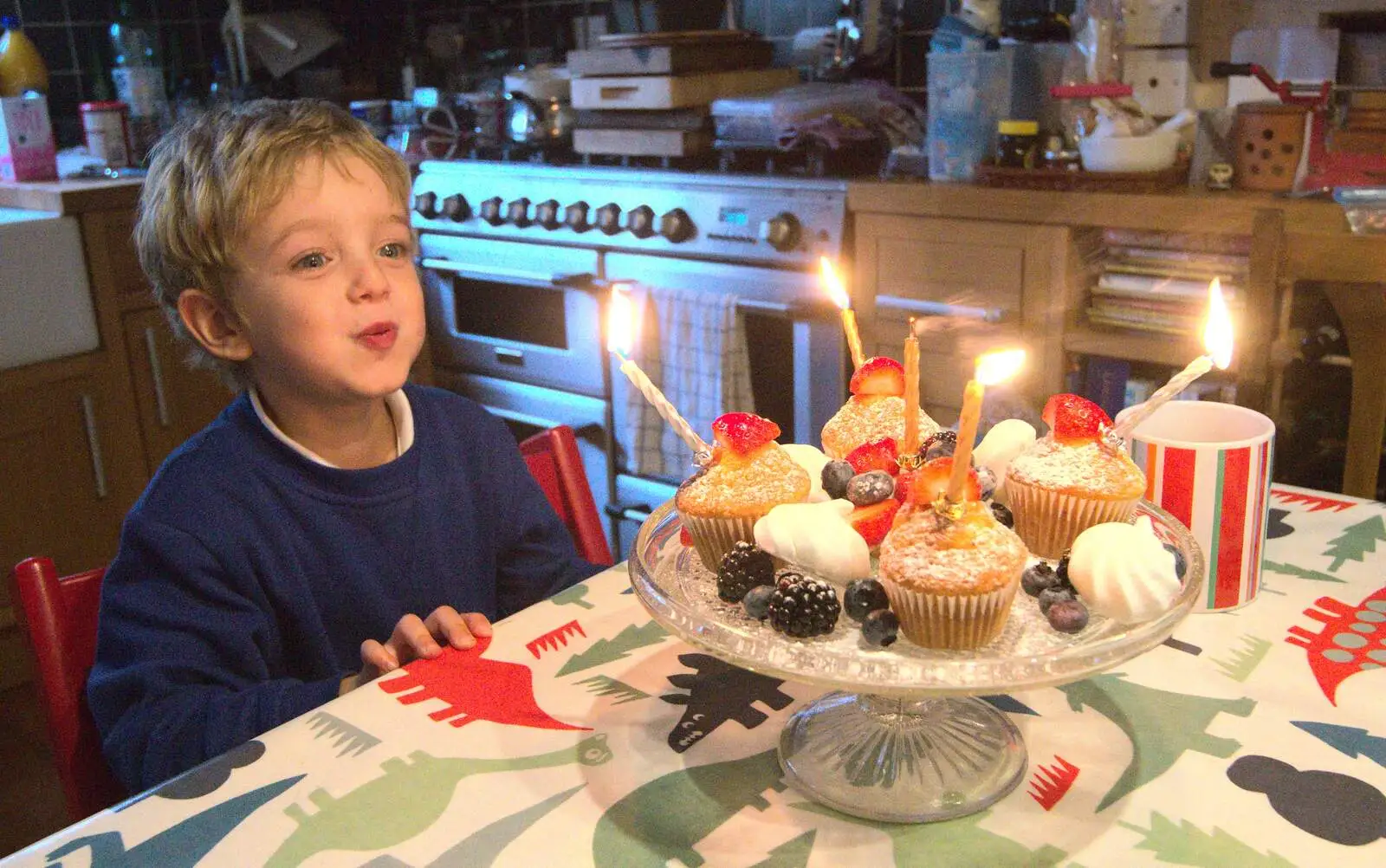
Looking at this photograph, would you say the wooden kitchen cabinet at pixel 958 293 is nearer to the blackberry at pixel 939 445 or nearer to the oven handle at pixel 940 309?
the oven handle at pixel 940 309

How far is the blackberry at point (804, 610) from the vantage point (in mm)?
705

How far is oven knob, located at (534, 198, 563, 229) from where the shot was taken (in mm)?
2828

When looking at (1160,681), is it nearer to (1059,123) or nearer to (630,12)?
(1059,123)

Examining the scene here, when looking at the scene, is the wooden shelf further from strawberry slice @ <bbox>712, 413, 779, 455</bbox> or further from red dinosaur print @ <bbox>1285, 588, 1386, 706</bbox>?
strawberry slice @ <bbox>712, 413, 779, 455</bbox>

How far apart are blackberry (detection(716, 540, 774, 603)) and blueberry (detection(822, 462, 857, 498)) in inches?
3.5

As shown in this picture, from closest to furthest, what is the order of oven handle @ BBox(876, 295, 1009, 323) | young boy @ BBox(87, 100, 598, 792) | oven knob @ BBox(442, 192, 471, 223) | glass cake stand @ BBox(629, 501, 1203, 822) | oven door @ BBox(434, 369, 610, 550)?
glass cake stand @ BBox(629, 501, 1203, 822)
young boy @ BBox(87, 100, 598, 792)
oven handle @ BBox(876, 295, 1009, 323)
oven door @ BBox(434, 369, 610, 550)
oven knob @ BBox(442, 192, 471, 223)

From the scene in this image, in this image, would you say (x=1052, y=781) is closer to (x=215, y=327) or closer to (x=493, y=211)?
(x=215, y=327)

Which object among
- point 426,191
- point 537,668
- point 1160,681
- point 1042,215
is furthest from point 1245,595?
point 426,191

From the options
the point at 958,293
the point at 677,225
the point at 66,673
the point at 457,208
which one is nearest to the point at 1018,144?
the point at 958,293

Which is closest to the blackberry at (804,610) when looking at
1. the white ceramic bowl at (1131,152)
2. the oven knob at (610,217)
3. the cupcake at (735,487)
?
the cupcake at (735,487)

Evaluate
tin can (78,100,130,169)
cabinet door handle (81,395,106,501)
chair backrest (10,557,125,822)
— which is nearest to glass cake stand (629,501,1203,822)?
chair backrest (10,557,125,822)

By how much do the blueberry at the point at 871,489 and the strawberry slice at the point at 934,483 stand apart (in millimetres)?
55

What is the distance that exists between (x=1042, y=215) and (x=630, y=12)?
1270 mm

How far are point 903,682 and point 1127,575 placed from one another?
0.52ft
